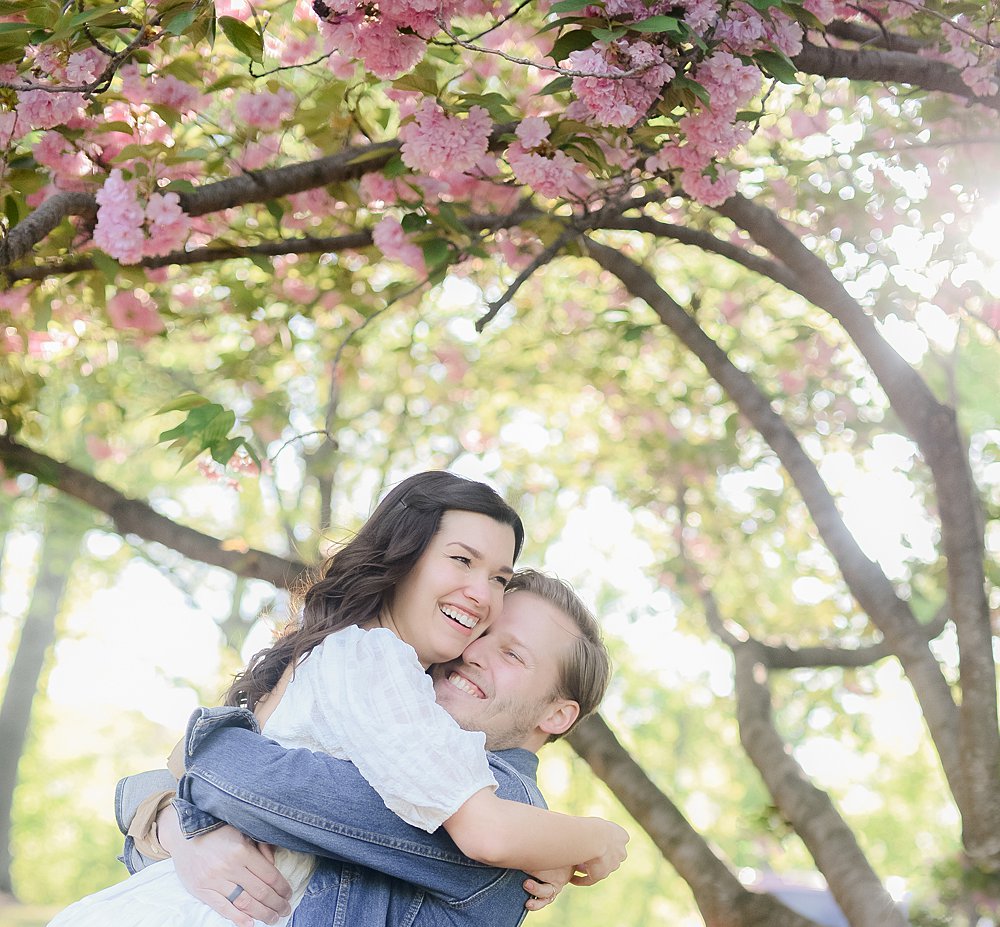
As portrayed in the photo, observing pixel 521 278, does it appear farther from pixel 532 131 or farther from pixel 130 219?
pixel 130 219

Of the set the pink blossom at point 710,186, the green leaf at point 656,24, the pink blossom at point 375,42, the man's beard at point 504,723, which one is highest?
the pink blossom at point 710,186

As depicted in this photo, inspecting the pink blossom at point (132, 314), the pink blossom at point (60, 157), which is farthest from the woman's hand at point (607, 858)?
the pink blossom at point (132, 314)

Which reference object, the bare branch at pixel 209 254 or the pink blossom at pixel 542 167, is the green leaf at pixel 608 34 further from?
the bare branch at pixel 209 254

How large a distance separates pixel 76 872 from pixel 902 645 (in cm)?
1816

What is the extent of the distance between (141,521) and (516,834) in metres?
2.48

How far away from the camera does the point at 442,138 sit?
2652 mm

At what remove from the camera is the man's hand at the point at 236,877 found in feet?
6.18

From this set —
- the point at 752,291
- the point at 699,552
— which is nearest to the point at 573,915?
the point at 699,552

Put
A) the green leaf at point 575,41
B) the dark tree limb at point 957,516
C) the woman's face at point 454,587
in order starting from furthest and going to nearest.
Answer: the dark tree limb at point 957,516 < the woman's face at point 454,587 < the green leaf at point 575,41

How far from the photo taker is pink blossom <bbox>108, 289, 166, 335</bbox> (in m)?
3.95

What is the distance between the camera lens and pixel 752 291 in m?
6.16

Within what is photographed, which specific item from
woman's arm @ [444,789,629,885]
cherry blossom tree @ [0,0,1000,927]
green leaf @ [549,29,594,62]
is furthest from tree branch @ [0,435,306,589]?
green leaf @ [549,29,594,62]

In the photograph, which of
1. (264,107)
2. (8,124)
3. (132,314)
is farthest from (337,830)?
(132,314)

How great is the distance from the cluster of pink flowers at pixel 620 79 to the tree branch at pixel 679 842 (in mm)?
2007
